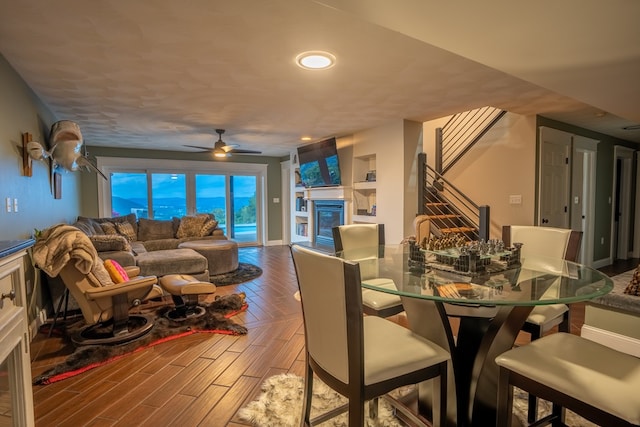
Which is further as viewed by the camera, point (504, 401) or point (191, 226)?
point (191, 226)

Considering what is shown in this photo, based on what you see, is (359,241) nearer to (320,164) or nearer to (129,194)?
(320,164)

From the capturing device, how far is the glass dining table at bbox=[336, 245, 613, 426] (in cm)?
142

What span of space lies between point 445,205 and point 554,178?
140cm

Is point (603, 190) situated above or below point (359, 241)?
above

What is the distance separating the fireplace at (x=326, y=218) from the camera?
5812mm

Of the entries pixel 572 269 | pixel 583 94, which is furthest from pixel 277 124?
pixel 572 269

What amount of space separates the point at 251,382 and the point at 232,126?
12.0ft

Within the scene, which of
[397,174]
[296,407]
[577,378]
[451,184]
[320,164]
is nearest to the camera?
[577,378]

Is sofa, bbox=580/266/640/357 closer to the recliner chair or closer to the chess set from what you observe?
the chess set

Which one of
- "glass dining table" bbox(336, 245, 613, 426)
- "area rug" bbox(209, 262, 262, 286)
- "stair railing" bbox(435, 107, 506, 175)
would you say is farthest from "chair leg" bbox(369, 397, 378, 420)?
"stair railing" bbox(435, 107, 506, 175)

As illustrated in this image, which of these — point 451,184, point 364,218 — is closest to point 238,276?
point 364,218

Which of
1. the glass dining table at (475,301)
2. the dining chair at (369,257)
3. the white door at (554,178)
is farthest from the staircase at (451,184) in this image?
the glass dining table at (475,301)

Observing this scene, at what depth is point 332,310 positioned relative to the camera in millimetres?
1291

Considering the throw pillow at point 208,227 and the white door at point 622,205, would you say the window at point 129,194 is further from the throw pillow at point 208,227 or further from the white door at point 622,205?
the white door at point 622,205
